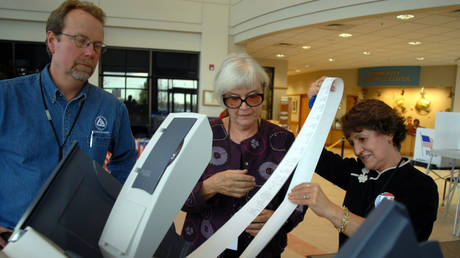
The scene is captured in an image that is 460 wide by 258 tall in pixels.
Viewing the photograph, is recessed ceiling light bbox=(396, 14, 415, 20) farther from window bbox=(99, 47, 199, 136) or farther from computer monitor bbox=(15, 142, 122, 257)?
computer monitor bbox=(15, 142, 122, 257)

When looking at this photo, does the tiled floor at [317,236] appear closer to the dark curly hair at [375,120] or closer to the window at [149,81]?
the dark curly hair at [375,120]

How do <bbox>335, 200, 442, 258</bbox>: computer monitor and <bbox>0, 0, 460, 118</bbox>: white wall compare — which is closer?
<bbox>335, 200, 442, 258</bbox>: computer monitor

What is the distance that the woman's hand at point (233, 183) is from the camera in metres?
0.97

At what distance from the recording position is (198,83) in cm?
1012

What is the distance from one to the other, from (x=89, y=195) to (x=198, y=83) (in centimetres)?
973

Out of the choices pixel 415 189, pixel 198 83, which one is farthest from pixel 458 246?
pixel 198 83

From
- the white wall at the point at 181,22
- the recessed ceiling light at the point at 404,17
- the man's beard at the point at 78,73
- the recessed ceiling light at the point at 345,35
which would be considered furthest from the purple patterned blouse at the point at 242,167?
the recessed ceiling light at the point at 345,35

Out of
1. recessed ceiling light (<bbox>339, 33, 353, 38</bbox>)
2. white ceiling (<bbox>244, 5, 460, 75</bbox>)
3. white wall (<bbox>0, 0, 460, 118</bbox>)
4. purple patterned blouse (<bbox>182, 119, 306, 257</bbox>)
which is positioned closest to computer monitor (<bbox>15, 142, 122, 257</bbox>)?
purple patterned blouse (<bbox>182, 119, 306, 257</bbox>)

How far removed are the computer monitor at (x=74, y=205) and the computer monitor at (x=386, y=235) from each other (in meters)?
0.42

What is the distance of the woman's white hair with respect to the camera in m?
1.26

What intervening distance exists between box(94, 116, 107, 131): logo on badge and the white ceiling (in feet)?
20.9

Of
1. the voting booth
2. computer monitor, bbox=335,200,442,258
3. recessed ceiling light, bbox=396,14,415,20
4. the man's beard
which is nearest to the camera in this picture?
computer monitor, bbox=335,200,442,258

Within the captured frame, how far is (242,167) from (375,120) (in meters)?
0.63

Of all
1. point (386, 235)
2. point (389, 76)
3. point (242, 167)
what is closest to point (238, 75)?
point (242, 167)
